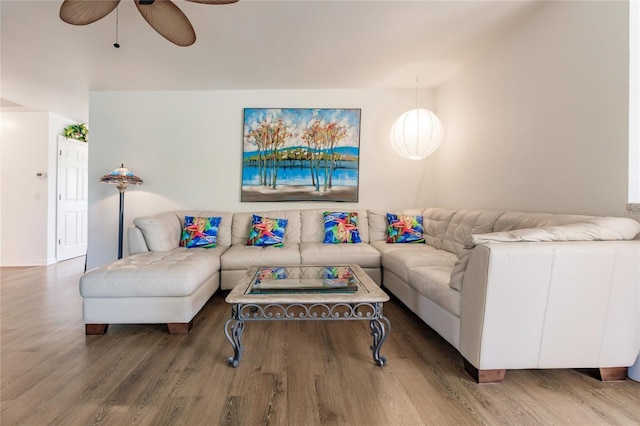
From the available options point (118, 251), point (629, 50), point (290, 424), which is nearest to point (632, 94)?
point (629, 50)

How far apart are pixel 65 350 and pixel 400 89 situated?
4.20 metres

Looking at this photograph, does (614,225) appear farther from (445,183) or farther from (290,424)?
(445,183)

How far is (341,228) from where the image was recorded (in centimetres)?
350

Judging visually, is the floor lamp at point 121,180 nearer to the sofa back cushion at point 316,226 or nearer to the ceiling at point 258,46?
the ceiling at point 258,46

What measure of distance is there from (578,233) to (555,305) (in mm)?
386

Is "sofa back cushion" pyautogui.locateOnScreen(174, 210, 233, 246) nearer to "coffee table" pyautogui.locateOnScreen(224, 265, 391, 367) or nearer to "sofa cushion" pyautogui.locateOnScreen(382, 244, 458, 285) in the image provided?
"coffee table" pyautogui.locateOnScreen(224, 265, 391, 367)

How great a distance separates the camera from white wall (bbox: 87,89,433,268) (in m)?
3.93

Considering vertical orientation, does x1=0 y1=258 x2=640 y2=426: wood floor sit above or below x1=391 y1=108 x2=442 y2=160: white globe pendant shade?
below

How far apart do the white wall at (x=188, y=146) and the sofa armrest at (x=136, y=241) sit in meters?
1.09

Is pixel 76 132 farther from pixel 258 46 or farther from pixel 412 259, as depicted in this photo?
pixel 412 259

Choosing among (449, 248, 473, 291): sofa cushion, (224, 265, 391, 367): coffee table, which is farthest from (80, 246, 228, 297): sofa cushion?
(449, 248, 473, 291): sofa cushion

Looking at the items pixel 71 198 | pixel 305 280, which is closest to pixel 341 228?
pixel 305 280

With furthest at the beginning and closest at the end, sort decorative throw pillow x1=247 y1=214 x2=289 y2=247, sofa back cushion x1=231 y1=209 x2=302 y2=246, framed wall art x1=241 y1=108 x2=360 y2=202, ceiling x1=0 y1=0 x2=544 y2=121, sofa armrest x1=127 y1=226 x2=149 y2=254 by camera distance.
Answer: framed wall art x1=241 y1=108 x2=360 y2=202 < sofa back cushion x1=231 y1=209 x2=302 y2=246 < decorative throw pillow x1=247 y1=214 x2=289 y2=247 < sofa armrest x1=127 y1=226 x2=149 y2=254 < ceiling x1=0 y1=0 x2=544 y2=121

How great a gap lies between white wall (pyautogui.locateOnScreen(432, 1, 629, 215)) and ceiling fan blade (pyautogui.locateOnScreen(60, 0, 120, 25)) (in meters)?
2.93
